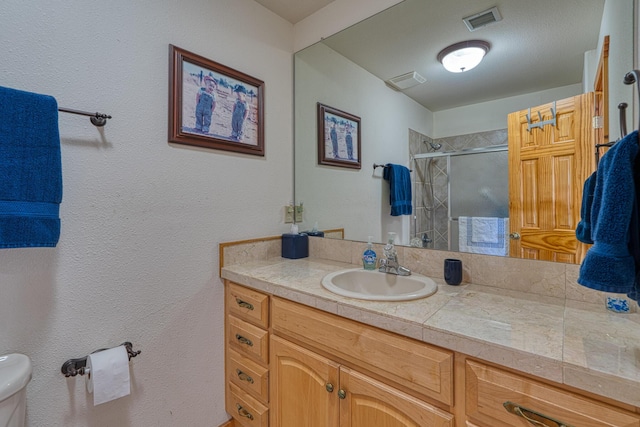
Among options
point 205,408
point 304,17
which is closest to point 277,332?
point 205,408

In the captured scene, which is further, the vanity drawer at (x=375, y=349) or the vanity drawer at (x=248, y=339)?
the vanity drawer at (x=248, y=339)

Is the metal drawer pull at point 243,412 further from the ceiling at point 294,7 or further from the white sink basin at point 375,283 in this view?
the ceiling at point 294,7

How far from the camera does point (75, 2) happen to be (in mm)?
1014

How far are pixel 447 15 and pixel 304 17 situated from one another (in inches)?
33.1

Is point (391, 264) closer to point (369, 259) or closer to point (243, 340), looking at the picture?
point (369, 259)

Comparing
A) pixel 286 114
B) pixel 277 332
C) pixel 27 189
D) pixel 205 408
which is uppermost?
pixel 286 114

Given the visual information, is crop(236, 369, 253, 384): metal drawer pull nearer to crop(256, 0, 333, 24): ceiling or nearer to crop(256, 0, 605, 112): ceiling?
crop(256, 0, 605, 112): ceiling

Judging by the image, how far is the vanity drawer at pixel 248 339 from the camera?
3.99 ft

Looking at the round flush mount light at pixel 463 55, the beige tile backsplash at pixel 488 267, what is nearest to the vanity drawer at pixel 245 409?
the beige tile backsplash at pixel 488 267

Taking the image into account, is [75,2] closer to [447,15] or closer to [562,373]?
[447,15]

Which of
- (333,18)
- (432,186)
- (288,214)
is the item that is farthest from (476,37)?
(288,214)

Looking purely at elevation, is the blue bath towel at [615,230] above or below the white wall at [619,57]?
below

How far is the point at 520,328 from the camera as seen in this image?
0.74 m

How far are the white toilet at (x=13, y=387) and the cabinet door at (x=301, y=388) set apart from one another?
0.74 metres
